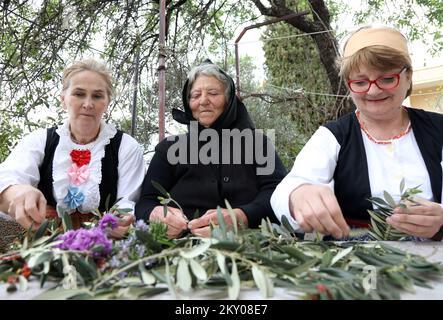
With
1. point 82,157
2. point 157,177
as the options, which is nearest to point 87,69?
point 82,157

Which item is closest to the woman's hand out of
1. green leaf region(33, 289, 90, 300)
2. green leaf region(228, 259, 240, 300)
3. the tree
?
green leaf region(33, 289, 90, 300)

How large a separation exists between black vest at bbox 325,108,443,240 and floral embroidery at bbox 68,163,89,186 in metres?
1.06

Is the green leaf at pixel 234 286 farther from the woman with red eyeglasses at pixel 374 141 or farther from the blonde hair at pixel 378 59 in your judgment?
the blonde hair at pixel 378 59

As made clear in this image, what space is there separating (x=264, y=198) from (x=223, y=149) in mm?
339

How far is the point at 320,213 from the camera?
3.25ft

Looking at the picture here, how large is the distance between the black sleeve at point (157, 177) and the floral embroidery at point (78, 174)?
0.26m

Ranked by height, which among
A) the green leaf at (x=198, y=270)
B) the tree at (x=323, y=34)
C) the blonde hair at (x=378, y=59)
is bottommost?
the green leaf at (x=198, y=270)

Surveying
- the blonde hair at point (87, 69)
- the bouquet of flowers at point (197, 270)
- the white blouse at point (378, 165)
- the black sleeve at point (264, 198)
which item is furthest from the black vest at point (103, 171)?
the bouquet of flowers at point (197, 270)

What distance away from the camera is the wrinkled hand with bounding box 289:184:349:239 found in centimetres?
99

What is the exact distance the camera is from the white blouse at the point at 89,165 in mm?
1901

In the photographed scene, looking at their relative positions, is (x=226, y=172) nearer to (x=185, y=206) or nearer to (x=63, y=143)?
(x=185, y=206)

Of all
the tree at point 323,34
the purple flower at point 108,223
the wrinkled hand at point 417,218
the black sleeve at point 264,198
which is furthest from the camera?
the tree at point 323,34

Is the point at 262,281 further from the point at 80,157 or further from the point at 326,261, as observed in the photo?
the point at 80,157

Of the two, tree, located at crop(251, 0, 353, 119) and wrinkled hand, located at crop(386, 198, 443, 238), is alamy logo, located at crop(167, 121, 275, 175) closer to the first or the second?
wrinkled hand, located at crop(386, 198, 443, 238)
